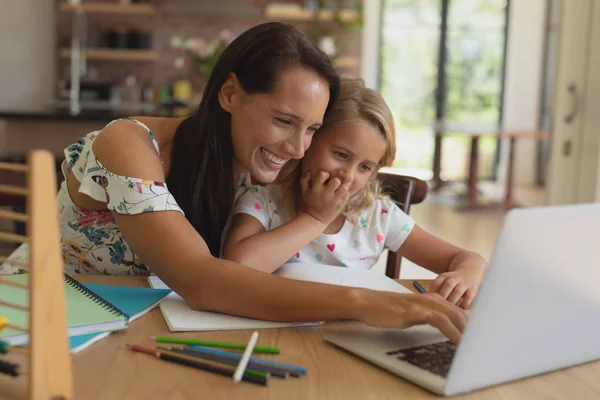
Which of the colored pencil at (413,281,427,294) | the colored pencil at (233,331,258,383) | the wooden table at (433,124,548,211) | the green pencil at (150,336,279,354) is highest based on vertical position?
the colored pencil at (233,331,258,383)

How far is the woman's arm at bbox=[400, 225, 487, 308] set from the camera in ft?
4.03

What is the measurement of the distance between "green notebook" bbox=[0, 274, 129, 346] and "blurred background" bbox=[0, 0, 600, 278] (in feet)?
7.43

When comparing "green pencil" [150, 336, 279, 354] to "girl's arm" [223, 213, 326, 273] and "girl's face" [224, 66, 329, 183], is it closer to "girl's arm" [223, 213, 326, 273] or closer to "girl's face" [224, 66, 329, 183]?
"girl's arm" [223, 213, 326, 273]

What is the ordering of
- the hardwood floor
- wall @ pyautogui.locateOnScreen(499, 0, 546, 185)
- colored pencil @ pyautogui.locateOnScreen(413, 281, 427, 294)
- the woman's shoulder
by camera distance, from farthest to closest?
wall @ pyautogui.locateOnScreen(499, 0, 546, 185) < the hardwood floor < colored pencil @ pyautogui.locateOnScreen(413, 281, 427, 294) < the woman's shoulder

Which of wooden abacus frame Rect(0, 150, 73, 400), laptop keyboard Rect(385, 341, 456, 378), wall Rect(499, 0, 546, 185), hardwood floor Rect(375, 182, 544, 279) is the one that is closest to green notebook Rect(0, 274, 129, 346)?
wooden abacus frame Rect(0, 150, 73, 400)

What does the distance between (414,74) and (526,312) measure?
7.70m

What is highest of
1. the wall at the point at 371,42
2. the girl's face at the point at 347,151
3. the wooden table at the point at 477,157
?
the wall at the point at 371,42

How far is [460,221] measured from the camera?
19.6ft

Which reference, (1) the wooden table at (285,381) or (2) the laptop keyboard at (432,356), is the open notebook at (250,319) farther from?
(2) the laptop keyboard at (432,356)

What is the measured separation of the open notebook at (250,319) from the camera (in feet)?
3.31

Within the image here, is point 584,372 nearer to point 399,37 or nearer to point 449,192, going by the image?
point 449,192

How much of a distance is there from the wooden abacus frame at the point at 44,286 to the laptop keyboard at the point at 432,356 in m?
0.41

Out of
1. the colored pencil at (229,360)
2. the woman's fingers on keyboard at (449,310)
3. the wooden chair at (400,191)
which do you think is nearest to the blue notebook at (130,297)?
the colored pencil at (229,360)

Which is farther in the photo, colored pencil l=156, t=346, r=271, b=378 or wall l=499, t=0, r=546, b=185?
wall l=499, t=0, r=546, b=185
